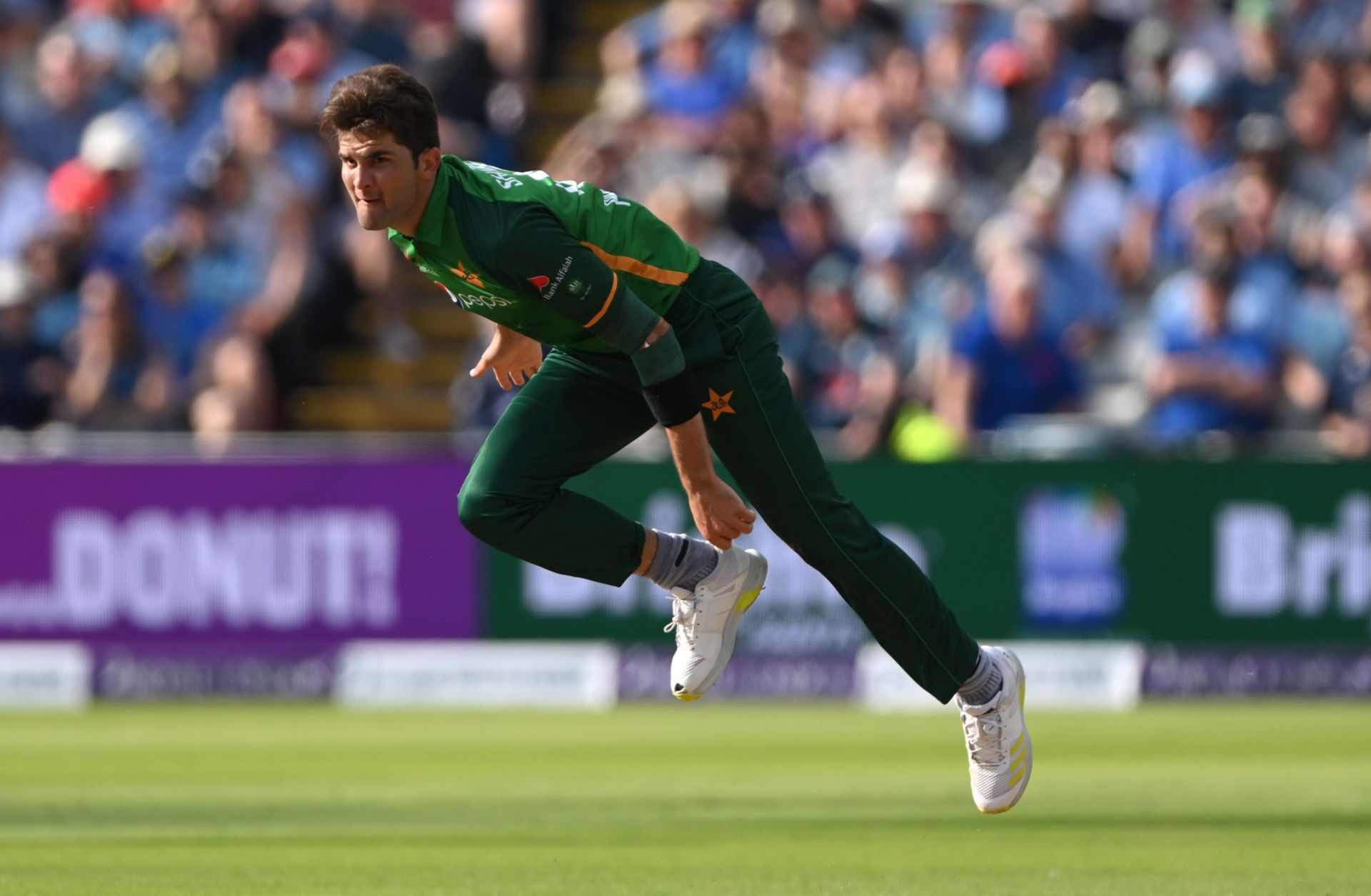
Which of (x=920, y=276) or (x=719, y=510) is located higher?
(x=920, y=276)

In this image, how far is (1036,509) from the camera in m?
12.3

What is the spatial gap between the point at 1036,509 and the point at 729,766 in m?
3.27

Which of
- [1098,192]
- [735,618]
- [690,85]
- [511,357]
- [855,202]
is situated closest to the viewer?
[735,618]

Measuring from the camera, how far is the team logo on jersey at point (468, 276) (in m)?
5.71

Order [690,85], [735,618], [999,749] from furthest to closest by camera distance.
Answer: [690,85], [735,618], [999,749]

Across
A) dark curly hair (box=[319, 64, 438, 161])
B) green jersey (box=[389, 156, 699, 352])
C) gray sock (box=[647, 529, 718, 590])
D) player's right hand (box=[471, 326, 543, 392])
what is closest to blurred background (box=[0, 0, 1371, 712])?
player's right hand (box=[471, 326, 543, 392])

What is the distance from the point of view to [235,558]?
12484 millimetres

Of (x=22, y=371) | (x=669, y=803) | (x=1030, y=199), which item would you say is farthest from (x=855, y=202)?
(x=669, y=803)

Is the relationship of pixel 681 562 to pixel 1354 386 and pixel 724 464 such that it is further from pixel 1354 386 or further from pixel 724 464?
pixel 1354 386

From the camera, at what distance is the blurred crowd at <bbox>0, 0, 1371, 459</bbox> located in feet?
41.4

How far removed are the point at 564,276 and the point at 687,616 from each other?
4.31 feet

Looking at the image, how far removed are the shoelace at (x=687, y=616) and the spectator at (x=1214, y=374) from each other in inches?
251

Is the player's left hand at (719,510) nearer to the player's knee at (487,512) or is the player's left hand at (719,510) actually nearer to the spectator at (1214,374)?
the player's knee at (487,512)

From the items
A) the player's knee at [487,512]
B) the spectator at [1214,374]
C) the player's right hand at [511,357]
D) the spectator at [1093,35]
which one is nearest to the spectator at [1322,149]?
the spectator at [1093,35]
